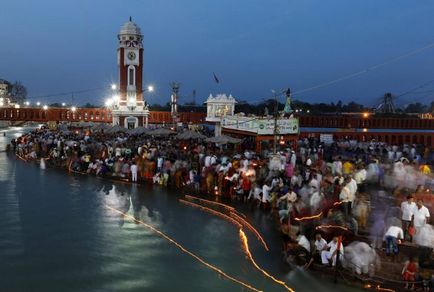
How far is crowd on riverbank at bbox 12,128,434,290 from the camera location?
12234 millimetres

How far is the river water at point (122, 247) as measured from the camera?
1118 centimetres

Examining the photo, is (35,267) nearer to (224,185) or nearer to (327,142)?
(224,185)

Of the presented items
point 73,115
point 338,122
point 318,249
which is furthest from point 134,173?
point 73,115

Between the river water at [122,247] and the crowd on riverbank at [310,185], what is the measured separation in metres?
0.89

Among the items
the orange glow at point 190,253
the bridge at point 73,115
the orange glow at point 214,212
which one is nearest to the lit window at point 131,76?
the bridge at point 73,115

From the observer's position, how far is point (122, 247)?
13656 mm

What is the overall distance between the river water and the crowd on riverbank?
0.89 meters

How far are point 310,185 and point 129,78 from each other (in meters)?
41.0

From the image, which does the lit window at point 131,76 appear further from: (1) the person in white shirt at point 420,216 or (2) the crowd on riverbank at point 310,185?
(1) the person in white shirt at point 420,216

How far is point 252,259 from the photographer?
506 inches

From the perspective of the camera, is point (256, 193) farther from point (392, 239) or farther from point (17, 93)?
point (17, 93)

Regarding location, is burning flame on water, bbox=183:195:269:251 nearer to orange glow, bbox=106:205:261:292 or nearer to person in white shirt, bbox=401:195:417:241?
orange glow, bbox=106:205:261:292

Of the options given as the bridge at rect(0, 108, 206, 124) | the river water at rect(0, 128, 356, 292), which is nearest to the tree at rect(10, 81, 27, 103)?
the bridge at rect(0, 108, 206, 124)

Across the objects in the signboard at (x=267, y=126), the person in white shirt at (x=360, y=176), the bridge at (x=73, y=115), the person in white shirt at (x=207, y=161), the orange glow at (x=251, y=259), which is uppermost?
the bridge at (x=73, y=115)
